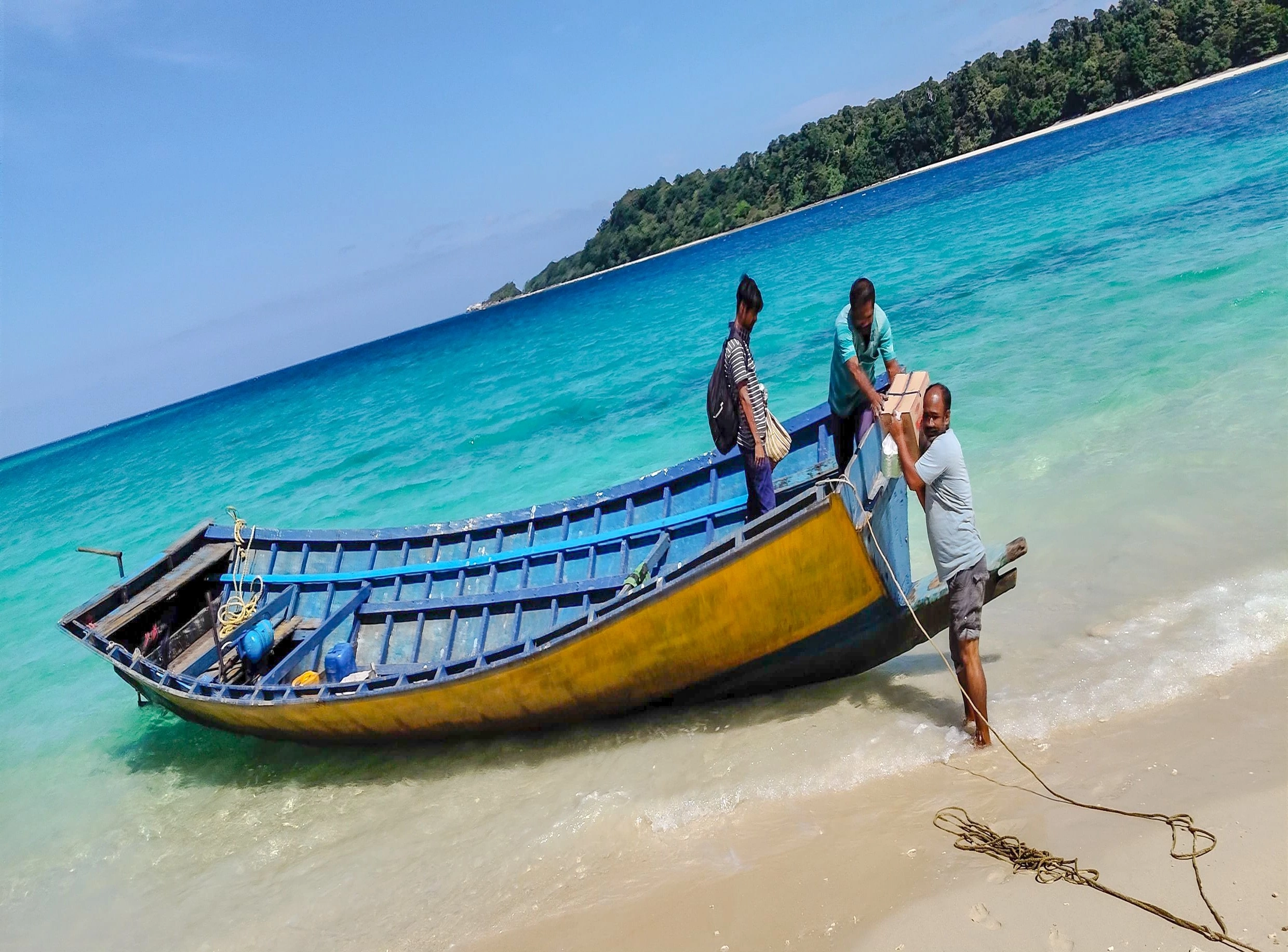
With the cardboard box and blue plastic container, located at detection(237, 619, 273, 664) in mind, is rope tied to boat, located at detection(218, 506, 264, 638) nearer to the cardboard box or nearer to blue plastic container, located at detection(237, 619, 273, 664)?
blue plastic container, located at detection(237, 619, 273, 664)

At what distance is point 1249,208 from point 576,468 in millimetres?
16397

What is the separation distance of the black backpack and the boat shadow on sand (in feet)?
6.33

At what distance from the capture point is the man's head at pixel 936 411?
452cm

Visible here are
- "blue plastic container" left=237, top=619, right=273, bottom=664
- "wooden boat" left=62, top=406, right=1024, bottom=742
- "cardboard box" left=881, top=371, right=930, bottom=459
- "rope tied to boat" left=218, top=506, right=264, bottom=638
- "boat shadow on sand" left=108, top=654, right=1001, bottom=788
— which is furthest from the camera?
"rope tied to boat" left=218, top=506, right=264, bottom=638

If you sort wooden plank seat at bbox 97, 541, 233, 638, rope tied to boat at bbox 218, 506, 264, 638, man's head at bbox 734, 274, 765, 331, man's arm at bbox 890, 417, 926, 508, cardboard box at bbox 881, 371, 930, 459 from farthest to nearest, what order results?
rope tied to boat at bbox 218, 506, 264, 638
wooden plank seat at bbox 97, 541, 233, 638
man's head at bbox 734, 274, 765, 331
cardboard box at bbox 881, 371, 930, 459
man's arm at bbox 890, 417, 926, 508

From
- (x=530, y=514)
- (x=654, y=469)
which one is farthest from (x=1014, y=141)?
(x=530, y=514)

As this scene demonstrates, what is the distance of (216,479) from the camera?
98.3 feet

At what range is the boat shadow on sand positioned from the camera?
233 inches

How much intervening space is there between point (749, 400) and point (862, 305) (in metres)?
0.96

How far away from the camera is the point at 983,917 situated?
12.4 ft

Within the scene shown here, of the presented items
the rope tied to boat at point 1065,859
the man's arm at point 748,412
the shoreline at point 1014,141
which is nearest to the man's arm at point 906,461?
the man's arm at point 748,412

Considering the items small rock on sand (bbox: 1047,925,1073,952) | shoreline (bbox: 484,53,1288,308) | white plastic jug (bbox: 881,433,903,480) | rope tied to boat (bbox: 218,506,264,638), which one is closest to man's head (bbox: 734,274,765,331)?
white plastic jug (bbox: 881,433,903,480)

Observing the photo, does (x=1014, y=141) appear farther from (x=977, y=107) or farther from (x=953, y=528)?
(x=953, y=528)

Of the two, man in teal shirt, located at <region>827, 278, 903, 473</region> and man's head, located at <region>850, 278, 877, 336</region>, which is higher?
man's head, located at <region>850, 278, 877, 336</region>
